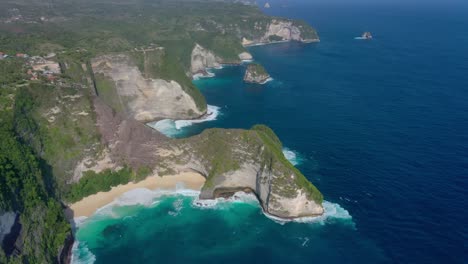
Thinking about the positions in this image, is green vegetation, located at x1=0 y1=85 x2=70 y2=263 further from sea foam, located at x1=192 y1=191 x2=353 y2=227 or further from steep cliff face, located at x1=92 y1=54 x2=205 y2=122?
steep cliff face, located at x1=92 y1=54 x2=205 y2=122

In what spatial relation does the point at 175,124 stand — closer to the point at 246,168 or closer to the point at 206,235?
the point at 246,168

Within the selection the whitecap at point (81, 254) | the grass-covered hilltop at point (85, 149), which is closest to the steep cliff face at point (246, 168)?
the grass-covered hilltop at point (85, 149)

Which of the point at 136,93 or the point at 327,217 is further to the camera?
the point at 136,93

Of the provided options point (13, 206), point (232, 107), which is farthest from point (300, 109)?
point (13, 206)

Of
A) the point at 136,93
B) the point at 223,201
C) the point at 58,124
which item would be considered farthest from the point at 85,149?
the point at 136,93

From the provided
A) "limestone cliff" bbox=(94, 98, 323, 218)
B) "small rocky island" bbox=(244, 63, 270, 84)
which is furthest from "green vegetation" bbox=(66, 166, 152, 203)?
"small rocky island" bbox=(244, 63, 270, 84)

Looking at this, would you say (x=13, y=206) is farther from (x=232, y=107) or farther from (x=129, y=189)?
(x=232, y=107)
